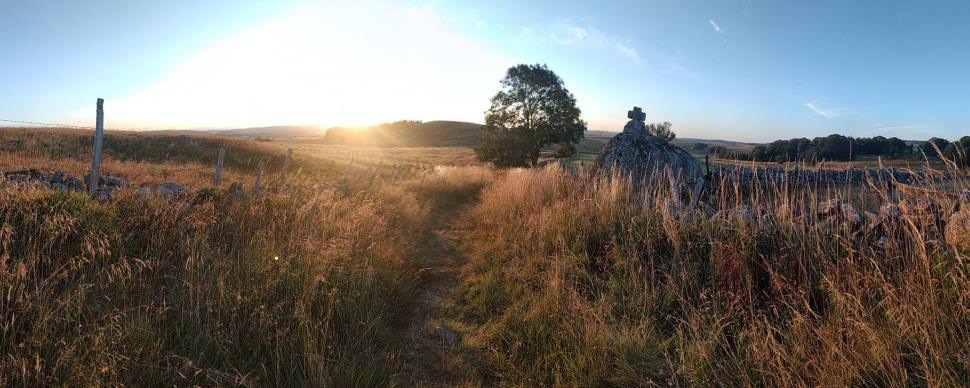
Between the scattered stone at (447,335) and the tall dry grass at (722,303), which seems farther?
the scattered stone at (447,335)

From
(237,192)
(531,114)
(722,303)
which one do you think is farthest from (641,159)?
(531,114)

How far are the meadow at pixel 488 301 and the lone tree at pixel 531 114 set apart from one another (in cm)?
2317

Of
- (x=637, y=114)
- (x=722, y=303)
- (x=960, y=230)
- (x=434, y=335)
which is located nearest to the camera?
(x=960, y=230)

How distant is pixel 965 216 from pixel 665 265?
227cm

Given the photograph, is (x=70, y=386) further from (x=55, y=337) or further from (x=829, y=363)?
(x=829, y=363)

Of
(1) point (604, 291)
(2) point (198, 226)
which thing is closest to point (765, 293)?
(1) point (604, 291)

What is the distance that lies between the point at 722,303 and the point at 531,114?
2714 centimetres

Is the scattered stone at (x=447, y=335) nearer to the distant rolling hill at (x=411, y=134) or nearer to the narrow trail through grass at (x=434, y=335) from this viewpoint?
the narrow trail through grass at (x=434, y=335)

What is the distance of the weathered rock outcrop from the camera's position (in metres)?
8.86

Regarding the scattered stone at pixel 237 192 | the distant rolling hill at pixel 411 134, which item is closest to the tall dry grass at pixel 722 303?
the scattered stone at pixel 237 192

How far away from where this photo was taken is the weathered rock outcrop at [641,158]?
29.1 feet

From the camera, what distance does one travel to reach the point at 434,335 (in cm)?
411

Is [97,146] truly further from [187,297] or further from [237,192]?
[187,297]

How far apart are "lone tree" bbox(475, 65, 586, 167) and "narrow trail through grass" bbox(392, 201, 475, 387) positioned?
2265cm
